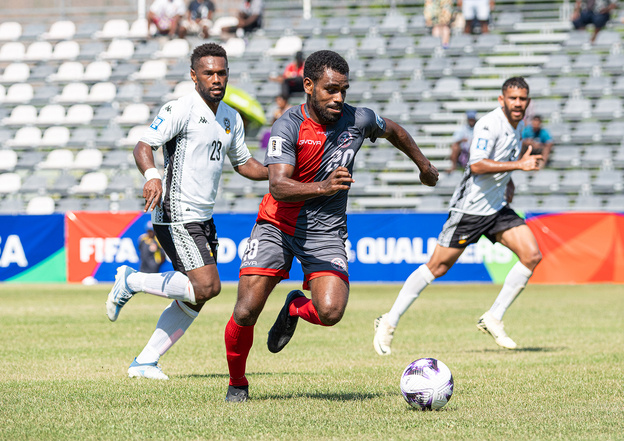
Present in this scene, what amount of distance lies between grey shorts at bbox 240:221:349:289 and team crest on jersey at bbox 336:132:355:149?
656 millimetres

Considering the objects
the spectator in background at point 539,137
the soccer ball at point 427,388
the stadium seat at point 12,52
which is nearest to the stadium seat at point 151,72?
the stadium seat at point 12,52

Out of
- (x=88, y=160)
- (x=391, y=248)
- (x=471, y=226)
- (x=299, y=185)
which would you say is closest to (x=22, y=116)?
(x=88, y=160)

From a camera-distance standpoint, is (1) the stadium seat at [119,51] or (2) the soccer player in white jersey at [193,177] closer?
(2) the soccer player in white jersey at [193,177]

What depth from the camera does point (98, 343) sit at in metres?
9.62

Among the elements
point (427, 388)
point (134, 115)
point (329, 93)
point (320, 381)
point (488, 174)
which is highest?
point (329, 93)

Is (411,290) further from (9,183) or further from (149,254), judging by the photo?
(9,183)

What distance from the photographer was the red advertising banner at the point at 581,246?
17625 mm

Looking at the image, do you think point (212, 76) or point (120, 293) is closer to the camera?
point (212, 76)

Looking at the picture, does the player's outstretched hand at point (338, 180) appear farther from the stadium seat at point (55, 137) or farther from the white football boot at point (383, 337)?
the stadium seat at point (55, 137)

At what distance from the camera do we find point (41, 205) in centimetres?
2253

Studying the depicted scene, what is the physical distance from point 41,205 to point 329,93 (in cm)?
1812

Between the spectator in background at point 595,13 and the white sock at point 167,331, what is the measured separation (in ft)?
62.9

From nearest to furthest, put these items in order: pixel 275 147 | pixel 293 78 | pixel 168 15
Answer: pixel 275 147, pixel 293 78, pixel 168 15

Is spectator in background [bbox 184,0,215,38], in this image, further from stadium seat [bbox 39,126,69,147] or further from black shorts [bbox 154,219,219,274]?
black shorts [bbox 154,219,219,274]
